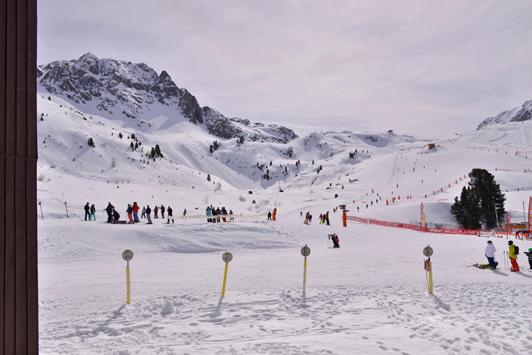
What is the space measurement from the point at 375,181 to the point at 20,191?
9576 cm

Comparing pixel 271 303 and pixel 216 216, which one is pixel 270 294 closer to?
pixel 271 303

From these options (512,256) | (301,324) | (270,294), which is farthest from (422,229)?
(301,324)

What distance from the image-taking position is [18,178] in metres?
6.23

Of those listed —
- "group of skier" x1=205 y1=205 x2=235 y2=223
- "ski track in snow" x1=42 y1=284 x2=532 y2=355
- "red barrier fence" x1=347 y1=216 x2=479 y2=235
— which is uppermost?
"group of skier" x1=205 y1=205 x2=235 y2=223

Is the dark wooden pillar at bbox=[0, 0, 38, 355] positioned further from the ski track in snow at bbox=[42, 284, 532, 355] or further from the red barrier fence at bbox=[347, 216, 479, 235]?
the red barrier fence at bbox=[347, 216, 479, 235]

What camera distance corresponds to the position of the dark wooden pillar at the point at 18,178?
5.98 metres

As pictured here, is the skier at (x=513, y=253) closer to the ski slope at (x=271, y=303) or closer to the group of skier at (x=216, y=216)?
the ski slope at (x=271, y=303)

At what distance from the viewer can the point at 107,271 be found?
16766mm

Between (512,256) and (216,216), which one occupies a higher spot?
(216,216)

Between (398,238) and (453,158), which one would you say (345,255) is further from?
(453,158)

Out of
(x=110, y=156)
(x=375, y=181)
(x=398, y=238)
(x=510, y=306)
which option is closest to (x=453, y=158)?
(x=375, y=181)

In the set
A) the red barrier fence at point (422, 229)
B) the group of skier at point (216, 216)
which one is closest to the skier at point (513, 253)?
the red barrier fence at point (422, 229)

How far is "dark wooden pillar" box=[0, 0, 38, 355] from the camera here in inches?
235

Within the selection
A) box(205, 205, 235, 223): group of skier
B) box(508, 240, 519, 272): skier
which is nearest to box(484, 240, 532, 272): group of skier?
box(508, 240, 519, 272): skier
